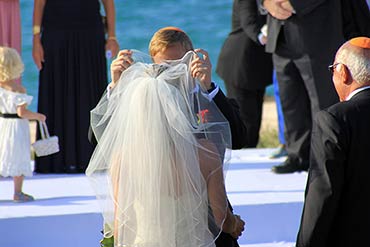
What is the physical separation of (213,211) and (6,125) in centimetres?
233

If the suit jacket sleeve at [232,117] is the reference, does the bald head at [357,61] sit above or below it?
above

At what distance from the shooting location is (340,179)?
376 cm

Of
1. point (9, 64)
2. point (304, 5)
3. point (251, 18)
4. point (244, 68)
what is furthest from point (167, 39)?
point (244, 68)

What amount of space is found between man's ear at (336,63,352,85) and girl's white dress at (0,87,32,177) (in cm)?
247

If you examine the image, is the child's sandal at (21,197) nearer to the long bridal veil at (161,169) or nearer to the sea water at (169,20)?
Result: the long bridal veil at (161,169)

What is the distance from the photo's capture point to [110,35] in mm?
7105

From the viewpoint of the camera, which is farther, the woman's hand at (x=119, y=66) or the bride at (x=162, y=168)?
the woman's hand at (x=119, y=66)

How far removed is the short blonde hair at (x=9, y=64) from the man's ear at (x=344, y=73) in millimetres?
2498

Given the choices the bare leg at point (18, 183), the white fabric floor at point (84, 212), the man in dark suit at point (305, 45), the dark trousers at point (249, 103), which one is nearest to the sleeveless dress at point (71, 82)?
the white fabric floor at point (84, 212)

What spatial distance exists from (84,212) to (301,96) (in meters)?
2.01

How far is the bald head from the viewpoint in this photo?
3.86 metres

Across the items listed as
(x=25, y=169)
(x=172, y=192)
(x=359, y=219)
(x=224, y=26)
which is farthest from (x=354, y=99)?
(x=224, y=26)

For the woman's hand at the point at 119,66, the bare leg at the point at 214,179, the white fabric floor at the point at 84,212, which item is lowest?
the white fabric floor at the point at 84,212

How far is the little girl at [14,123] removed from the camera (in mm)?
5836
